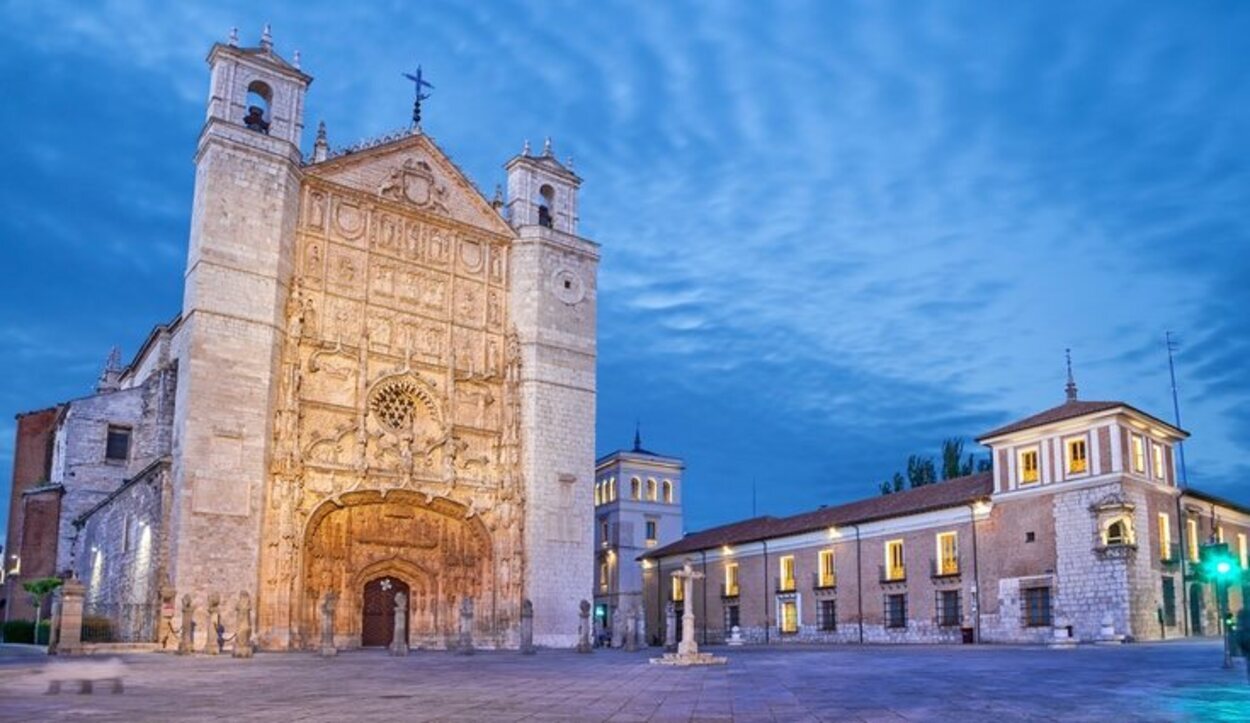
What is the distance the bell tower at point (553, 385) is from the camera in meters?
40.6

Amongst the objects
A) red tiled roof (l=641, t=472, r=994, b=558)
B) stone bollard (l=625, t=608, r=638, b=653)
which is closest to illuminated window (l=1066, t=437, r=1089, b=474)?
red tiled roof (l=641, t=472, r=994, b=558)

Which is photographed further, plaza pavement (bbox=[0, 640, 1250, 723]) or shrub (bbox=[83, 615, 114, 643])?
shrub (bbox=[83, 615, 114, 643])

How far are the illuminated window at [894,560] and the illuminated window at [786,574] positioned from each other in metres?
6.84

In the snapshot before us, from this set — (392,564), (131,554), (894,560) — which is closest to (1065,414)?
(894,560)

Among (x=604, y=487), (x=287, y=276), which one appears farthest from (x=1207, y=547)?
(x=604, y=487)

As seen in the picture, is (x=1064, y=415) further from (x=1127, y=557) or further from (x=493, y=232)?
(x=493, y=232)

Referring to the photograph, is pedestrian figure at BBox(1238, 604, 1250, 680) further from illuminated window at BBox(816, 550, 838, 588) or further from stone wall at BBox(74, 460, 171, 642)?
illuminated window at BBox(816, 550, 838, 588)

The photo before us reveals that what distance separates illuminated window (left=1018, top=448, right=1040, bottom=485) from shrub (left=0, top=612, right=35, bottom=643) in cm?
3823

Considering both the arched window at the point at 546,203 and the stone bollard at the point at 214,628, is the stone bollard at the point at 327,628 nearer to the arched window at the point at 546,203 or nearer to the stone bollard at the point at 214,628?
the stone bollard at the point at 214,628

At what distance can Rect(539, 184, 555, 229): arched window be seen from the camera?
4559 centimetres

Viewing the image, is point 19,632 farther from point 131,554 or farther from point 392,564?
point 392,564

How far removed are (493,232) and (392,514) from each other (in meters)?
12.5

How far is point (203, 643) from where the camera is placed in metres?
31.0

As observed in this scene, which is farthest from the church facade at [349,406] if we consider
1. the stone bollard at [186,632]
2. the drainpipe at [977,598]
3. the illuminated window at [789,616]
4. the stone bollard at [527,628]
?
the drainpipe at [977,598]
